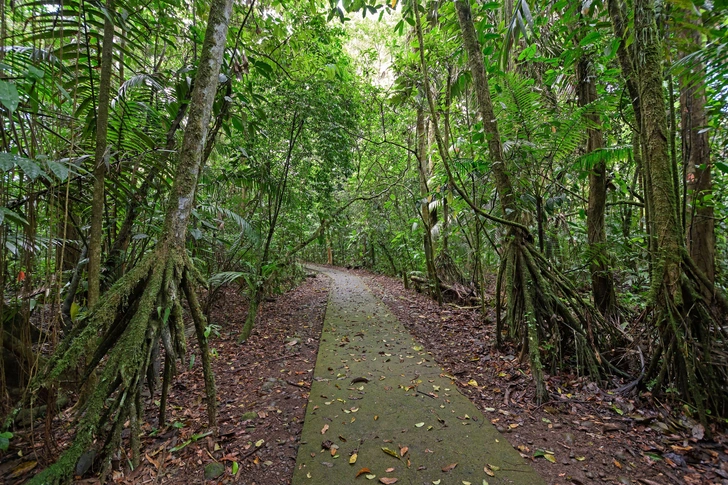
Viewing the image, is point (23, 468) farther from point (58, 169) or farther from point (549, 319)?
point (549, 319)

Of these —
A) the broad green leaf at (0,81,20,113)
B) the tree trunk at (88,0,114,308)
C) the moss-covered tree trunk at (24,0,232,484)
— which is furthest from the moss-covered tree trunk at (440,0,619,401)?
the broad green leaf at (0,81,20,113)

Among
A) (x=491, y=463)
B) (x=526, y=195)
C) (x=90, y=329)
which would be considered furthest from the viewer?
(x=526, y=195)

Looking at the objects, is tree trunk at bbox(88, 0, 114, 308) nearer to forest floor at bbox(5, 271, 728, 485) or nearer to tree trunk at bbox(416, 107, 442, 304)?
forest floor at bbox(5, 271, 728, 485)

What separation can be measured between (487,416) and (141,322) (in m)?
2.68

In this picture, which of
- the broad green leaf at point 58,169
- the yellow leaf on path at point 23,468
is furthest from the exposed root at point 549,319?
the yellow leaf on path at point 23,468

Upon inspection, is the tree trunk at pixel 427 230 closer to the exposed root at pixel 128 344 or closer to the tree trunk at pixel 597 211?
the tree trunk at pixel 597 211

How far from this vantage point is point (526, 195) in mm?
3922

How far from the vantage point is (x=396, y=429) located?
251 cm

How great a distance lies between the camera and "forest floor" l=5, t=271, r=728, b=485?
6.66ft

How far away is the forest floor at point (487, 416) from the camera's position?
2.03 metres

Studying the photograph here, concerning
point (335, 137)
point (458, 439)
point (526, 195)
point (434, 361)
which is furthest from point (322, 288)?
point (458, 439)

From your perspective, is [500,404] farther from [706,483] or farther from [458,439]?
[706,483]

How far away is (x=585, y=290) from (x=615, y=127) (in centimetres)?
251

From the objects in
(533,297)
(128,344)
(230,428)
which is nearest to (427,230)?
(533,297)
